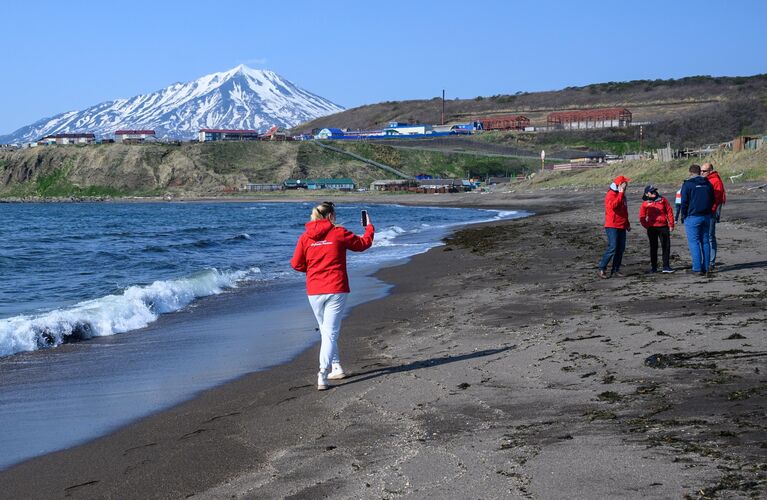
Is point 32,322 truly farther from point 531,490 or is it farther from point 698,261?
point 698,261

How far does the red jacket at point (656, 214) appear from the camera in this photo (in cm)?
1471

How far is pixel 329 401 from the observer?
747 centimetres

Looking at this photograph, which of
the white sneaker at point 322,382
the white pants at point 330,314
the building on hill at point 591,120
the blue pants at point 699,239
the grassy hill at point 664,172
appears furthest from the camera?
the building on hill at point 591,120

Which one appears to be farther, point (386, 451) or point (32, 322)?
point (32, 322)

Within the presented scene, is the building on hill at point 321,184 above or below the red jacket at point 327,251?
below

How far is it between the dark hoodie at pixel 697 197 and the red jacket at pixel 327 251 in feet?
24.4

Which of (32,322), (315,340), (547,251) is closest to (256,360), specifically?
(315,340)

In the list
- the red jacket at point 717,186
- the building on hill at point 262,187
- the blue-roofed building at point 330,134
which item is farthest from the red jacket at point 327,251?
the blue-roofed building at point 330,134

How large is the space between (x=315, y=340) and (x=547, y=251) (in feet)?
36.5

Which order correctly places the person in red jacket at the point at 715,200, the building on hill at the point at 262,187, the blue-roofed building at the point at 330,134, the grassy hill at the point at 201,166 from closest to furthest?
the person in red jacket at the point at 715,200 → the building on hill at the point at 262,187 → the grassy hill at the point at 201,166 → the blue-roofed building at the point at 330,134

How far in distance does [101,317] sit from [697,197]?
9508 millimetres

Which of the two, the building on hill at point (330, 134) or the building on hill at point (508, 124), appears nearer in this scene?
the building on hill at point (508, 124)

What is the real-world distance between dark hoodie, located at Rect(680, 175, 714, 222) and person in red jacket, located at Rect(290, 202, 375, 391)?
7.42 meters

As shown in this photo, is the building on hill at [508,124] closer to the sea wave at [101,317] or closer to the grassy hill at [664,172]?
the grassy hill at [664,172]
